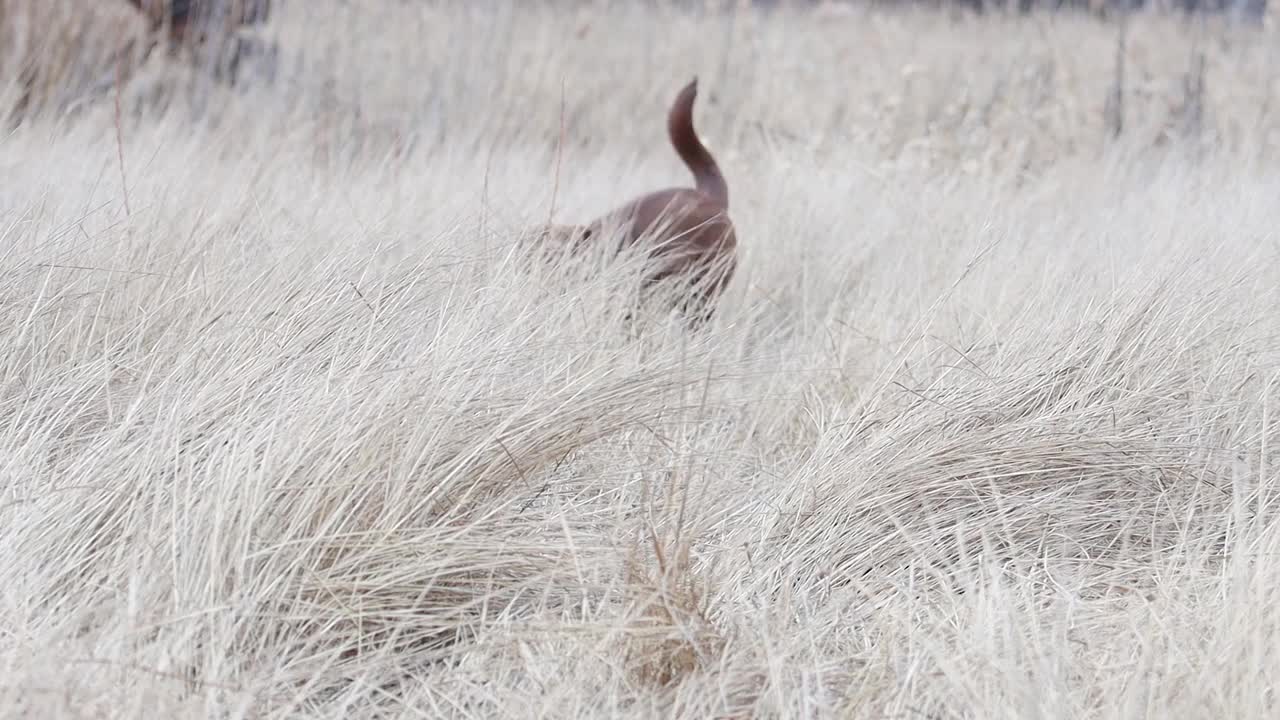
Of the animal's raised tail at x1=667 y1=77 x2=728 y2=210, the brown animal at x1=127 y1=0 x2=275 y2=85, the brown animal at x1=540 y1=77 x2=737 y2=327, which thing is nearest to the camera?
the brown animal at x1=540 y1=77 x2=737 y2=327

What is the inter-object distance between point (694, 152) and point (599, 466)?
1338 mm

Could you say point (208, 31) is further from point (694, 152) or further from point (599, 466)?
point (599, 466)

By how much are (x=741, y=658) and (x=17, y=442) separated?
100 centimetres

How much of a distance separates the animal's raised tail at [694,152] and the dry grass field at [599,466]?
0.26 m

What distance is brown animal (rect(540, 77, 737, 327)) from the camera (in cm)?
252

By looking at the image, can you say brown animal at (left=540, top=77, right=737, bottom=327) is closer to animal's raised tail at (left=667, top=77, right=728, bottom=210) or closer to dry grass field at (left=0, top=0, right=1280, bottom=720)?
animal's raised tail at (left=667, top=77, right=728, bottom=210)

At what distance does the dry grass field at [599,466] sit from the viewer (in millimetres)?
1213

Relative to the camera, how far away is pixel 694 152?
292 cm

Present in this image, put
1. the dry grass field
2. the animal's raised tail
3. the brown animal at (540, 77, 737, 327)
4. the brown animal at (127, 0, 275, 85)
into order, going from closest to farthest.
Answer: the dry grass field < the brown animal at (540, 77, 737, 327) < the animal's raised tail < the brown animal at (127, 0, 275, 85)

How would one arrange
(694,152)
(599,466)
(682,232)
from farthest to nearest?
(694,152), (682,232), (599,466)

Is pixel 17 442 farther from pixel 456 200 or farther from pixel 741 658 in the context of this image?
pixel 456 200

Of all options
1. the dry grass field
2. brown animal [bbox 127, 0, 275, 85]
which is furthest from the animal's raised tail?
brown animal [bbox 127, 0, 275, 85]

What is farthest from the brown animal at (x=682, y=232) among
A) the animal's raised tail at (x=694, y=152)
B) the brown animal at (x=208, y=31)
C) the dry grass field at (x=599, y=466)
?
the brown animal at (x=208, y=31)

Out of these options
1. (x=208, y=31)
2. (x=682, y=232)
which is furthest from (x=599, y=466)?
(x=208, y=31)
